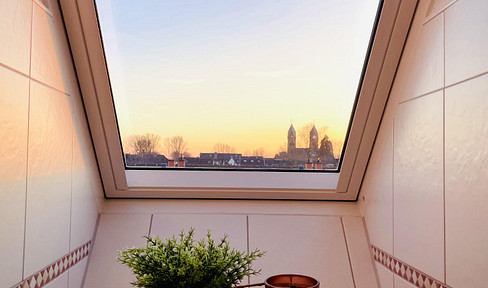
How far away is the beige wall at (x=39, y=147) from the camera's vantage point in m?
1.39

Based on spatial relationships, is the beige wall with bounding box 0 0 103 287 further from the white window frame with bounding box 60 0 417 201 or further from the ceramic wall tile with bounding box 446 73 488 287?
the ceramic wall tile with bounding box 446 73 488 287

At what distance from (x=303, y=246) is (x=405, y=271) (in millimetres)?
617

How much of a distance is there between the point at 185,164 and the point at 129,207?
1.21 feet

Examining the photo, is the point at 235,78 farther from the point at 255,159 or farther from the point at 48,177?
the point at 48,177

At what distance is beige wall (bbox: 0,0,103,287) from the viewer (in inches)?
54.9

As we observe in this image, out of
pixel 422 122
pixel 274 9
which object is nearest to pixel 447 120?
pixel 422 122

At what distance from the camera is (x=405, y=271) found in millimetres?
1897

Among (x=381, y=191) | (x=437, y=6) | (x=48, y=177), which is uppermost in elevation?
(x=437, y=6)

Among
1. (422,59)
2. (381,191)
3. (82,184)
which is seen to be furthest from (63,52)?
(381,191)

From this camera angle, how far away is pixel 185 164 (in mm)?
2486

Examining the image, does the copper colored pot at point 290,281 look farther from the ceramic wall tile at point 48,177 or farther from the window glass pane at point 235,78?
the window glass pane at point 235,78

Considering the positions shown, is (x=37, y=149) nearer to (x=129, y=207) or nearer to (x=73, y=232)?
(x=73, y=232)

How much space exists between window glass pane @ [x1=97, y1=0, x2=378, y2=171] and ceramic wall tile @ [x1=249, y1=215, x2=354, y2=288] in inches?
11.4

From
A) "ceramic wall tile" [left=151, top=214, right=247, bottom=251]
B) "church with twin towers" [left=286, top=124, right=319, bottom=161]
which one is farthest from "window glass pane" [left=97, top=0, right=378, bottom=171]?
"ceramic wall tile" [left=151, top=214, right=247, bottom=251]
